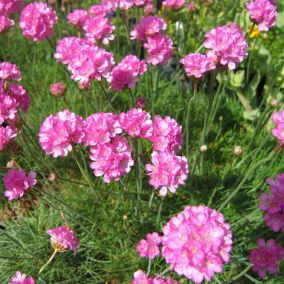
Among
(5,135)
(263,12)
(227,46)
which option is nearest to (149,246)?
(5,135)

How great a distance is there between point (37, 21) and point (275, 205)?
4.60ft

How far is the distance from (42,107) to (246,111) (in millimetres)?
1338

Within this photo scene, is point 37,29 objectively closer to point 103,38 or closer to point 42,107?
point 103,38

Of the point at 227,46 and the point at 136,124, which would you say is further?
the point at 227,46

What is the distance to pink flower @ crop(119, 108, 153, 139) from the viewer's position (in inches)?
59.4

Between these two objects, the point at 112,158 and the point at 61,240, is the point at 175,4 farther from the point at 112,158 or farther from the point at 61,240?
the point at 61,240

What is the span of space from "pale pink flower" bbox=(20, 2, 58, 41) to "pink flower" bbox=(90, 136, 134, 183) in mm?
843

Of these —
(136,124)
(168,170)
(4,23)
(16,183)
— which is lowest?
(16,183)

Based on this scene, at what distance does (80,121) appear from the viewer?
60.2 inches

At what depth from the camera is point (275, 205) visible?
1411mm

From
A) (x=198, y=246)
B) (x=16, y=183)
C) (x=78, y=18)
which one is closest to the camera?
(x=198, y=246)

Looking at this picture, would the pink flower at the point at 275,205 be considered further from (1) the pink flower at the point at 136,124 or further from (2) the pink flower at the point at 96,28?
(2) the pink flower at the point at 96,28

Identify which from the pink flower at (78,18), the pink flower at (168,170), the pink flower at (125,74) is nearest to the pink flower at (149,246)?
the pink flower at (168,170)

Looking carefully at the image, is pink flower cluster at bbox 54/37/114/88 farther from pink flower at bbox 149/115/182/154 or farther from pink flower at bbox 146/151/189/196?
pink flower at bbox 146/151/189/196
